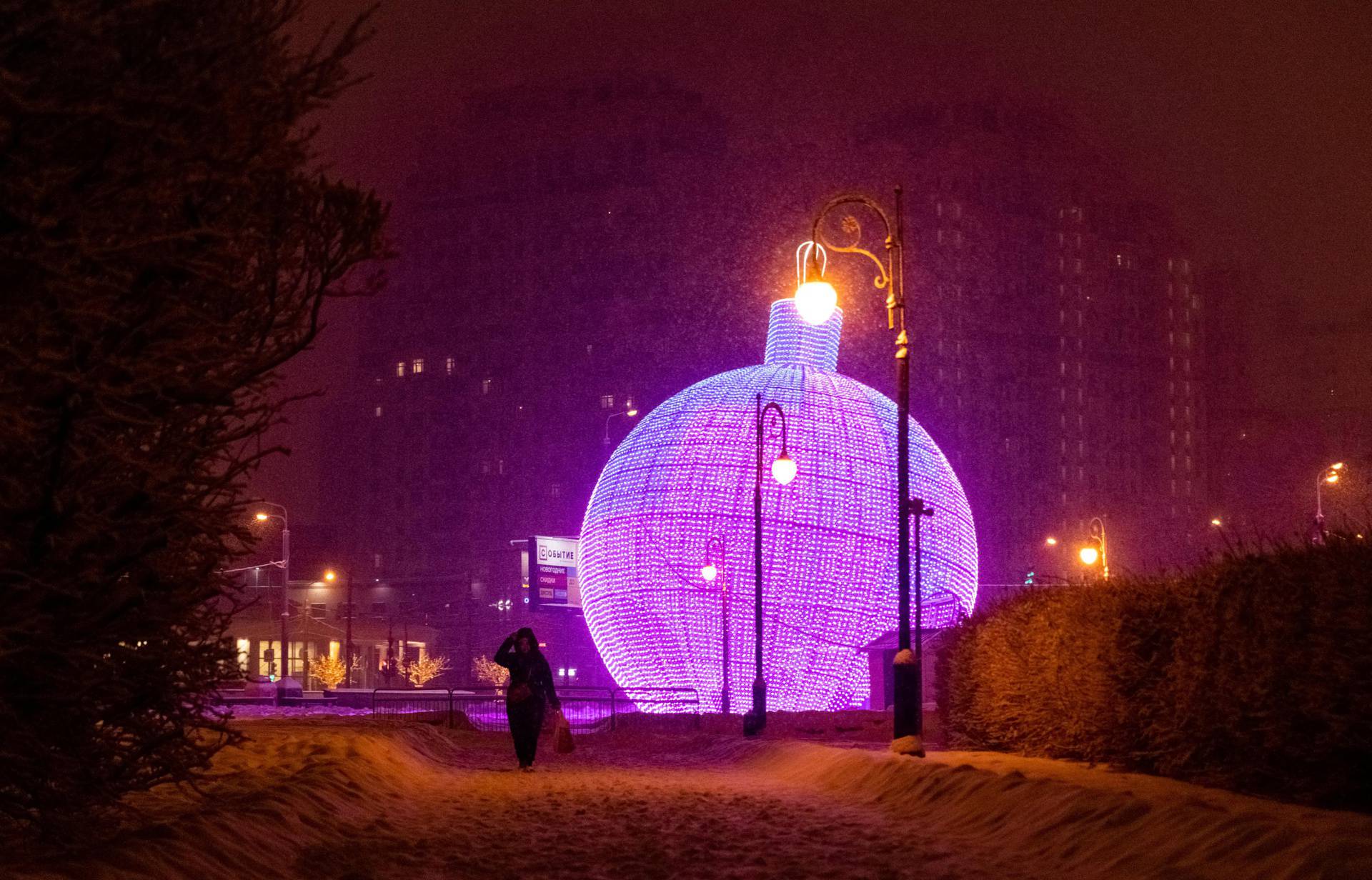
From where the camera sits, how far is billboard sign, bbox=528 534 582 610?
236 ft

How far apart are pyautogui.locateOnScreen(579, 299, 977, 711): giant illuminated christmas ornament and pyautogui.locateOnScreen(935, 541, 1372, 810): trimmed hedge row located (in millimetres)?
20752

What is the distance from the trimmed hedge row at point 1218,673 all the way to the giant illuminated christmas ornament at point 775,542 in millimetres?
20752

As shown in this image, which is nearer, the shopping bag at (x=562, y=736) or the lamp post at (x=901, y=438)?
the lamp post at (x=901, y=438)

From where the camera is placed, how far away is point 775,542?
36938 mm

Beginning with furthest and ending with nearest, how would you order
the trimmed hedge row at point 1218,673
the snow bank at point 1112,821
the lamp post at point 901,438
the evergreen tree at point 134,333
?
the lamp post at point 901,438
the trimmed hedge row at point 1218,673
the snow bank at point 1112,821
the evergreen tree at point 134,333

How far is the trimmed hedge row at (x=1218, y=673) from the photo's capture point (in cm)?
908

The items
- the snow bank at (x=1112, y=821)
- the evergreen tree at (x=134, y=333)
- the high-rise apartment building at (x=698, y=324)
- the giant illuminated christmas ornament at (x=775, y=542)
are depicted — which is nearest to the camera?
the evergreen tree at (x=134, y=333)

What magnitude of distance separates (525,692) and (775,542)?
66.1 ft

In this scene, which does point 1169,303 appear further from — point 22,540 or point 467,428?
point 22,540

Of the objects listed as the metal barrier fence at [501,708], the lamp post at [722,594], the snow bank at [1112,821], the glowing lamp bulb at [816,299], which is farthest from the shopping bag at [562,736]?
the lamp post at [722,594]

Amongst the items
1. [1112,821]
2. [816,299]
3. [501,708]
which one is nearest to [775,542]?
[501,708]

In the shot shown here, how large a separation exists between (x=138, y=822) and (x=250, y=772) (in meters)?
4.28

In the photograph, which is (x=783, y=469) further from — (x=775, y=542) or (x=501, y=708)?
(x=501, y=708)

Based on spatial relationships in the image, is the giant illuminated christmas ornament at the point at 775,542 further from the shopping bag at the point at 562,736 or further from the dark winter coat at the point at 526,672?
the dark winter coat at the point at 526,672
